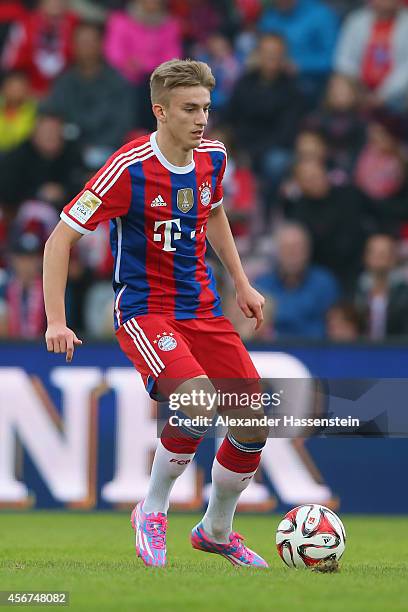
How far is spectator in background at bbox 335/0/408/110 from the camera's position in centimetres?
1347

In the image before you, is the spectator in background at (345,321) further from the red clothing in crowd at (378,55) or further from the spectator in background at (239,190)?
the red clothing in crowd at (378,55)

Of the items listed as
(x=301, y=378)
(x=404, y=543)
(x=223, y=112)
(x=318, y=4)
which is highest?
(x=318, y=4)

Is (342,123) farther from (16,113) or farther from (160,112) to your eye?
(160,112)

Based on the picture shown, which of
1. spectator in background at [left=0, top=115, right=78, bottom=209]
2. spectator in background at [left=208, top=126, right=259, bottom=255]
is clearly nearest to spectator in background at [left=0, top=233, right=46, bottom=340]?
spectator in background at [left=0, top=115, right=78, bottom=209]

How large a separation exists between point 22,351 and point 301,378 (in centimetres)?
226

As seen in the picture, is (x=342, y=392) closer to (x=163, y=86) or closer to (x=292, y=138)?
(x=163, y=86)

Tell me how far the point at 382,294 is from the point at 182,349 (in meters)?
5.46

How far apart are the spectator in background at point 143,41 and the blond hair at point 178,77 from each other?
779 cm

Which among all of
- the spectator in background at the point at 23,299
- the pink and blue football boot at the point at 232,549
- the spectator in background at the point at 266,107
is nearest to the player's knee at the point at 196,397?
the pink and blue football boot at the point at 232,549

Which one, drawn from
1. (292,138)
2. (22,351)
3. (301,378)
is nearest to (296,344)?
(301,378)

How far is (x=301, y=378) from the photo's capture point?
10023mm

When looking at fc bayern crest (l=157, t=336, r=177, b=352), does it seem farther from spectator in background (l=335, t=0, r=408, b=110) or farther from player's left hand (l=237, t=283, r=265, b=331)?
spectator in background (l=335, t=0, r=408, b=110)

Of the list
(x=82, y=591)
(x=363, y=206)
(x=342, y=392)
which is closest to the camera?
(x=82, y=591)

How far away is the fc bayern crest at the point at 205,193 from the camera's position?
635cm
